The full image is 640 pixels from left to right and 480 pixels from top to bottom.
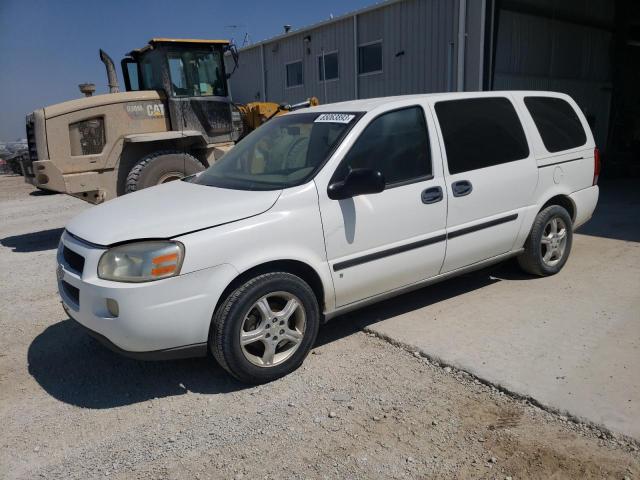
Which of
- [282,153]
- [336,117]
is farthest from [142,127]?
[336,117]

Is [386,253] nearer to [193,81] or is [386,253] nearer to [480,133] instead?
[480,133]

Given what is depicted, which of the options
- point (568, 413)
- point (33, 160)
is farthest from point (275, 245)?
point (33, 160)

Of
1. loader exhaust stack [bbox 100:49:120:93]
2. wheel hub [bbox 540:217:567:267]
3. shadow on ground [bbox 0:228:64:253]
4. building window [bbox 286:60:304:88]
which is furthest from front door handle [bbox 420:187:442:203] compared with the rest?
building window [bbox 286:60:304:88]

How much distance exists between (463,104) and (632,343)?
2224mm

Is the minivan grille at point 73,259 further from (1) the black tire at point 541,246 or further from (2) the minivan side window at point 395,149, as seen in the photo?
(1) the black tire at point 541,246

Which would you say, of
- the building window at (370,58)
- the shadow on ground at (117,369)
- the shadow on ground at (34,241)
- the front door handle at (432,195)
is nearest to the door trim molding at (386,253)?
the front door handle at (432,195)

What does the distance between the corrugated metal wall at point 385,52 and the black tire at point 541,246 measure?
20.1 feet

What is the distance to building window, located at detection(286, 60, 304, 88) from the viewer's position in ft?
58.3

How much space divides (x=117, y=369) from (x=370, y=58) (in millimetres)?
12942

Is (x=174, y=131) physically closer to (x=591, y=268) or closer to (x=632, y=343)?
(x=591, y=268)

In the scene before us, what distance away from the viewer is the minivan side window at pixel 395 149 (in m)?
3.70

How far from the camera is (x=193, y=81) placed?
28.6 feet

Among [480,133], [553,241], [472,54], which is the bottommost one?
[553,241]

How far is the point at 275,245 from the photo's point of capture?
3256 millimetres
